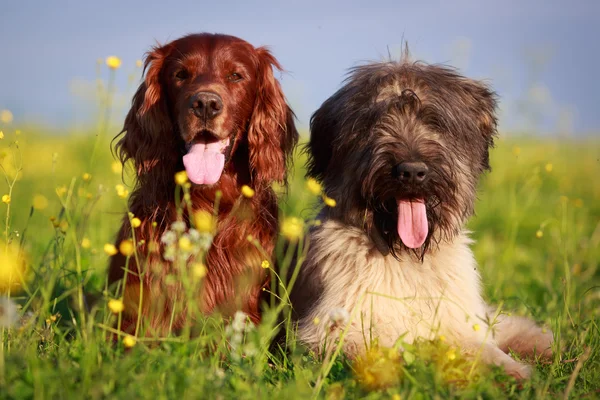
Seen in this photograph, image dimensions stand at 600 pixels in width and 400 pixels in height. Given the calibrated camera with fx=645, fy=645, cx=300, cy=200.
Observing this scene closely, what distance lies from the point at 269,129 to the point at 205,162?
1.89ft

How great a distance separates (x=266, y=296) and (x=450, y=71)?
1.97 m

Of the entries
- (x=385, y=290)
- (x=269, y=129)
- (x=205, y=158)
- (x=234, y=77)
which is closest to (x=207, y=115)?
(x=205, y=158)

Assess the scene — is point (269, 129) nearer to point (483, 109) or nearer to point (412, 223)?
point (412, 223)

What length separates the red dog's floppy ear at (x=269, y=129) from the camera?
14.1 ft

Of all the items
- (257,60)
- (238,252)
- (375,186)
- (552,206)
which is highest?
(257,60)

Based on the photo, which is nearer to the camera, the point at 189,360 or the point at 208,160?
the point at 189,360

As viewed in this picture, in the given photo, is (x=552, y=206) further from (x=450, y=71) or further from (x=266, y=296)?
(x=266, y=296)

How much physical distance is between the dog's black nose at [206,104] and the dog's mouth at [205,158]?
17 cm

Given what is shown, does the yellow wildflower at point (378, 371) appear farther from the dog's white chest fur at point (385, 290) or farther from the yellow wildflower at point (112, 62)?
the yellow wildflower at point (112, 62)

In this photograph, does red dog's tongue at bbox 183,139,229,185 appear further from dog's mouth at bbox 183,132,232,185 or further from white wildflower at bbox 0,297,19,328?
white wildflower at bbox 0,297,19,328

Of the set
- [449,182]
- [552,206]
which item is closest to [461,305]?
[449,182]

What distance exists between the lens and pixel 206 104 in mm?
3893

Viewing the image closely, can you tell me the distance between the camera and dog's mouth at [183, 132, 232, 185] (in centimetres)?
399

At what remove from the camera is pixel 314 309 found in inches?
159
